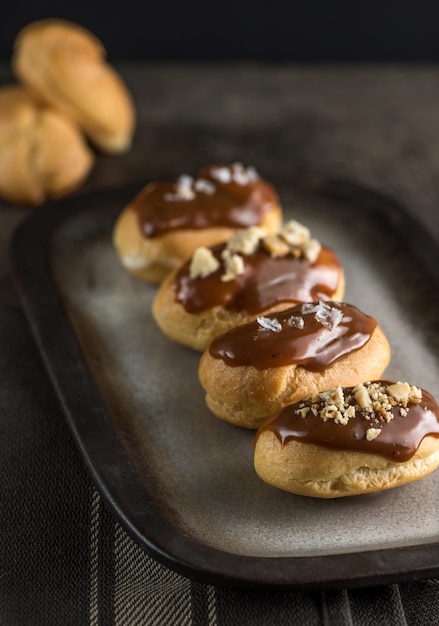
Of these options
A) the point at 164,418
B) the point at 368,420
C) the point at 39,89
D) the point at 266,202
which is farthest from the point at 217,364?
the point at 39,89

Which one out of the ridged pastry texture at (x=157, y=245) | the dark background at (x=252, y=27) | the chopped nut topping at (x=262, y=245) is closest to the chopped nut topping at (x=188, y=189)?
the ridged pastry texture at (x=157, y=245)

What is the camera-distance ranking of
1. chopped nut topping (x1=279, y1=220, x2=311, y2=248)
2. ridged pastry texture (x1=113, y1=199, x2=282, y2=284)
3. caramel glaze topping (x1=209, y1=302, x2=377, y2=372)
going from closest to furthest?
caramel glaze topping (x1=209, y1=302, x2=377, y2=372)
chopped nut topping (x1=279, y1=220, x2=311, y2=248)
ridged pastry texture (x1=113, y1=199, x2=282, y2=284)

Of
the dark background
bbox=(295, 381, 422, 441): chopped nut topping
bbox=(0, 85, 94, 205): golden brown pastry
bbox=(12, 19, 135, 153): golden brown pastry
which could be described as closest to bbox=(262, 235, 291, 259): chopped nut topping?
bbox=(295, 381, 422, 441): chopped nut topping

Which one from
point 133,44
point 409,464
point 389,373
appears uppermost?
point 409,464

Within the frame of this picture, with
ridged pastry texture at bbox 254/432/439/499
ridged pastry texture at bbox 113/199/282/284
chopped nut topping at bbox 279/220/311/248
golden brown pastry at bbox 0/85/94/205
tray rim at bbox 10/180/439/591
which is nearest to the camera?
tray rim at bbox 10/180/439/591

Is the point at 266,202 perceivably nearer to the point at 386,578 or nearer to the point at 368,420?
the point at 368,420

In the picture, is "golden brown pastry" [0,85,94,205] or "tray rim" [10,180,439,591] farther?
"golden brown pastry" [0,85,94,205]

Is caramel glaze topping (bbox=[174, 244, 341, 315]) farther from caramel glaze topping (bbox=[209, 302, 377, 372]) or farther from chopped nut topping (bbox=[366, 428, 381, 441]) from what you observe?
chopped nut topping (bbox=[366, 428, 381, 441])

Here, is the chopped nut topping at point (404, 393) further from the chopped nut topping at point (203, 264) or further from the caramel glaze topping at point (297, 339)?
the chopped nut topping at point (203, 264)
